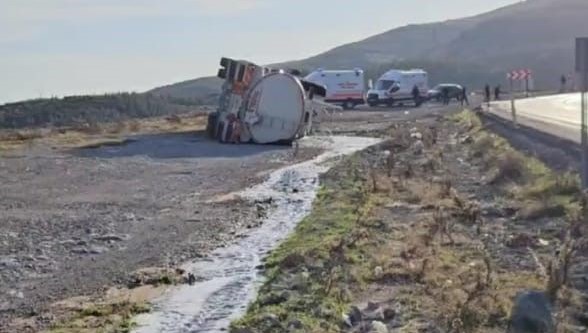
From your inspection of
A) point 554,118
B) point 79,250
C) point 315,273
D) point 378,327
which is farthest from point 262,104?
point 378,327

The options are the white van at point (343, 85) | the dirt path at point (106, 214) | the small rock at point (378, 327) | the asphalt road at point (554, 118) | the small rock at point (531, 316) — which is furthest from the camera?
the white van at point (343, 85)

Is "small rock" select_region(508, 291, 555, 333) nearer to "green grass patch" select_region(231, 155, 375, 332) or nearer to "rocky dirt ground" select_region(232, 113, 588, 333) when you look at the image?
"rocky dirt ground" select_region(232, 113, 588, 333)

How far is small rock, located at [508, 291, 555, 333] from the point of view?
11.4m

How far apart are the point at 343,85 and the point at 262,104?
123 ft

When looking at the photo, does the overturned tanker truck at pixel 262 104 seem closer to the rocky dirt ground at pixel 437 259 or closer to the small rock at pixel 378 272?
the rocky dirt ground at pixel 437 259

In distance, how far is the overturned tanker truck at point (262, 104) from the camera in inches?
1876

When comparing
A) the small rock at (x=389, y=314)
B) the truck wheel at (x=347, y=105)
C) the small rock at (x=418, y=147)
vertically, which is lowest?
the truck wheel at (x=347, y=105)

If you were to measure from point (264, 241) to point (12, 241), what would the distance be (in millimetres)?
3958

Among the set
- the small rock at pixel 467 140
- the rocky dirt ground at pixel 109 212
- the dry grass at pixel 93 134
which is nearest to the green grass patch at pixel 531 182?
the rocky dirt ground at pixel 109 212

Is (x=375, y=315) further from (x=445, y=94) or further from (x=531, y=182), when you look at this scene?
(x=445, y=94)

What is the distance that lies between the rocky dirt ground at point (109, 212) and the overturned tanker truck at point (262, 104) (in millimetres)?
1298

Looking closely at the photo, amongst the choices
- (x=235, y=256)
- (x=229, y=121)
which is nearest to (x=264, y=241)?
(x=235, y=256)

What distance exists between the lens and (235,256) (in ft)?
61.0

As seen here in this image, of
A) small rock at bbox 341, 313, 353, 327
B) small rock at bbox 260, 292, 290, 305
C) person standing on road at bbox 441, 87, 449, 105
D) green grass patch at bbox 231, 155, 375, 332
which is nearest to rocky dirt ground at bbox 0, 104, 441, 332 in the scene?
green grass patch at bbox 231, 155, 375, 332
